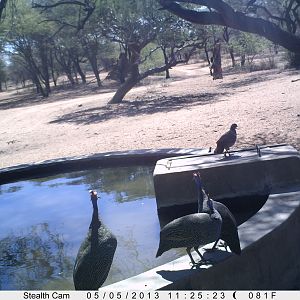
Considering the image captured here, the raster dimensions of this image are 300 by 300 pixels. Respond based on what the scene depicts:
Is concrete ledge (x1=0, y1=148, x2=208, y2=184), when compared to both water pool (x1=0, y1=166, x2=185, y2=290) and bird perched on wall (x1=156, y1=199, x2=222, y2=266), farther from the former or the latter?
bird perched on wall (x1=156, y1=199, x2=222, y2=266)

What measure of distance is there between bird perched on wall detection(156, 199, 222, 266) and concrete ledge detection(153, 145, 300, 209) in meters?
2.05

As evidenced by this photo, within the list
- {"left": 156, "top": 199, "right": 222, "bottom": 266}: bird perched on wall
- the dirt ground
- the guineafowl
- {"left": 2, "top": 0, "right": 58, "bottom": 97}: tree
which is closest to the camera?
the guineafowl

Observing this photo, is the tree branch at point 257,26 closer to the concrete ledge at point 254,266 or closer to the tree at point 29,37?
the concrete ledge at point 254,266

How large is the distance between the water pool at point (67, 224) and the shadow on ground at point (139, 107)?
29.6ft

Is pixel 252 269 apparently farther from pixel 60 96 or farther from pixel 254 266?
pixel 60 96

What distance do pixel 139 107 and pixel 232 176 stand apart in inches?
564

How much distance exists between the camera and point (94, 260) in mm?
3289

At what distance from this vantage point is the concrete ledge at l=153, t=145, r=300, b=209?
5707 mm

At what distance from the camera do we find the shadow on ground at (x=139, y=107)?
18094 mm

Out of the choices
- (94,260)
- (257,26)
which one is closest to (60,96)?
(257,26)

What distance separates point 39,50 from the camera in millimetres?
42375

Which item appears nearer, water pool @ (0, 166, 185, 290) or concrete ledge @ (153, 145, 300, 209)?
water pool @ (0, 166, 185, 290)

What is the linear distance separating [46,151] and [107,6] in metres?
13.9

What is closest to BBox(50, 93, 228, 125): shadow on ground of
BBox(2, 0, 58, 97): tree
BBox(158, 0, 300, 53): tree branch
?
BBox(158, 0, 300, 53): tree branch
